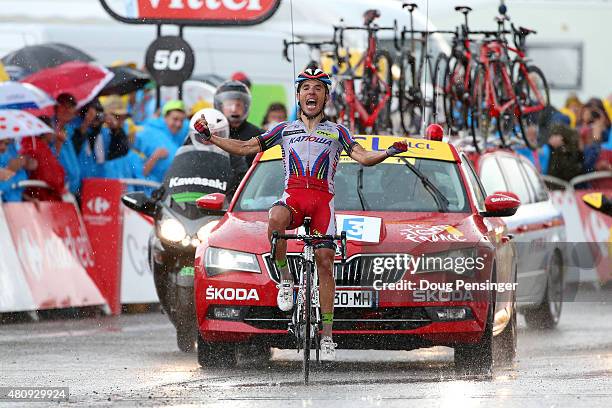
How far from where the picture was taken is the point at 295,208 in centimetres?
1245

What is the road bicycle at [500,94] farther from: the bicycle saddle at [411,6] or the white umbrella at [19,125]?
the white umbrella at [19,125]

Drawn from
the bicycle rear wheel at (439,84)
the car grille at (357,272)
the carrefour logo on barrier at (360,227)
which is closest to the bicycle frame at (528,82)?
the bicycle rear wheel at (439,84)

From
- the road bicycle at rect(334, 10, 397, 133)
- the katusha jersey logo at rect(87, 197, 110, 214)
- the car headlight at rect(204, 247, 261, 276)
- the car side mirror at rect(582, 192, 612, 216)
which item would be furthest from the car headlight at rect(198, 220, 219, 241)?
the road bicycle at rect(334, 10, 397, 133)

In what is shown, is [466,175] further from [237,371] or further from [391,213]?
[237,371]

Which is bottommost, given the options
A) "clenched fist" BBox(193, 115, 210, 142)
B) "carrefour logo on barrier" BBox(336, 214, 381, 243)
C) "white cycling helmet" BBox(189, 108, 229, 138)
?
"carrefour logo on barrier" BBox(336, 214, 381, 243)

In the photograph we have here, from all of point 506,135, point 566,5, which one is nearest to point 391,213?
point 506,135

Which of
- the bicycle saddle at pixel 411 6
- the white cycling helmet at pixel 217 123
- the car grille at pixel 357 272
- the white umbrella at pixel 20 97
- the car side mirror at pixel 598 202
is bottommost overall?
the car grille at pixel 357 272

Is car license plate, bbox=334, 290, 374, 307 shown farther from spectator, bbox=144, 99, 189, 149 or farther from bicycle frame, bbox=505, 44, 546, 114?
spectator, bbox=144, 99, 189, 149

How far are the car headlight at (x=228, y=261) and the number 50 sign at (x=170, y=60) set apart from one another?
8.38 m

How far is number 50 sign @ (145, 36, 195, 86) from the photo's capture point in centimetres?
2127

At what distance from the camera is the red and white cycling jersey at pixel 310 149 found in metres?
12.5

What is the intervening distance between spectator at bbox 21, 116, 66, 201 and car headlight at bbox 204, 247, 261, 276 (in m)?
6.16

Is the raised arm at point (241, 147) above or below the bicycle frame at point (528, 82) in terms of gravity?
above

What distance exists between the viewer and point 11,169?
18.7 metres
